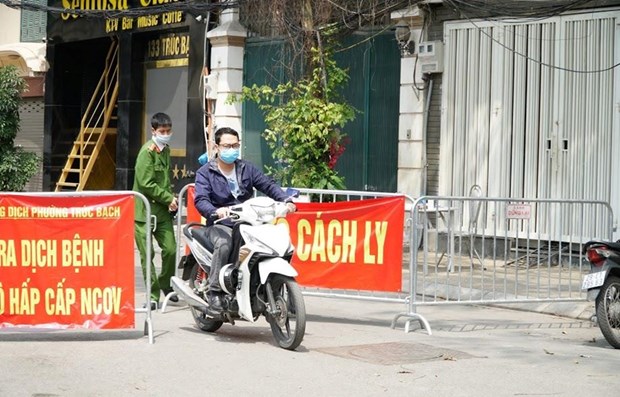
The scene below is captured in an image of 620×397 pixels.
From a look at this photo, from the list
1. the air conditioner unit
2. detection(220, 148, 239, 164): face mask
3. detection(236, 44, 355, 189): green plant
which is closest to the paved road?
detection(220, 148, 239, 164): face mask

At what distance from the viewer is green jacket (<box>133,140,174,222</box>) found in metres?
11.7

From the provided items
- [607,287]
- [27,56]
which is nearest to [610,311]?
[607,287]

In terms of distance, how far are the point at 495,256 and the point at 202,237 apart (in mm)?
3231

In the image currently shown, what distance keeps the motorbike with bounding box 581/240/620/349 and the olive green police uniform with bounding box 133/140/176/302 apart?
4018 millimetres

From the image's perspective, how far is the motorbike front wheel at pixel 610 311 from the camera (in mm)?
10344

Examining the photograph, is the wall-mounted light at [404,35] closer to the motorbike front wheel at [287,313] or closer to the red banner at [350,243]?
the red banner at [350,243]

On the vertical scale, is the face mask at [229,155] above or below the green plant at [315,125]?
below

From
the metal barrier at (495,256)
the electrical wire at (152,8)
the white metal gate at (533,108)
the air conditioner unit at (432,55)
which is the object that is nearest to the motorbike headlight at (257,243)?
the metal barrier at (495,256)

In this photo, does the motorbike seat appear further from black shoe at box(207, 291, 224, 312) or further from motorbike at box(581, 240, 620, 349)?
motorbike at box(581, 240, 620, 349)

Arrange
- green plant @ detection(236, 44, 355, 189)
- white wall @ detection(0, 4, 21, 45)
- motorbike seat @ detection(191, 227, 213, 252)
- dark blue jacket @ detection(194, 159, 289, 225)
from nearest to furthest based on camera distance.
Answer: motorbike seat @ detection(191, 227, 213, 252) < dark blue jacket @ detection(194, 159, 289, 225) < green plant @ detection(236, 44, 355, 189) < white wall @ detection(0, 4, 21, 45)

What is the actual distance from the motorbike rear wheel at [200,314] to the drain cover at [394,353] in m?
1.19

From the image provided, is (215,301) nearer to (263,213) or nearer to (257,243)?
(257,243)

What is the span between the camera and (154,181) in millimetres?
11883

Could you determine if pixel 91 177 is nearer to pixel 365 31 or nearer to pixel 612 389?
pixel 365 31
